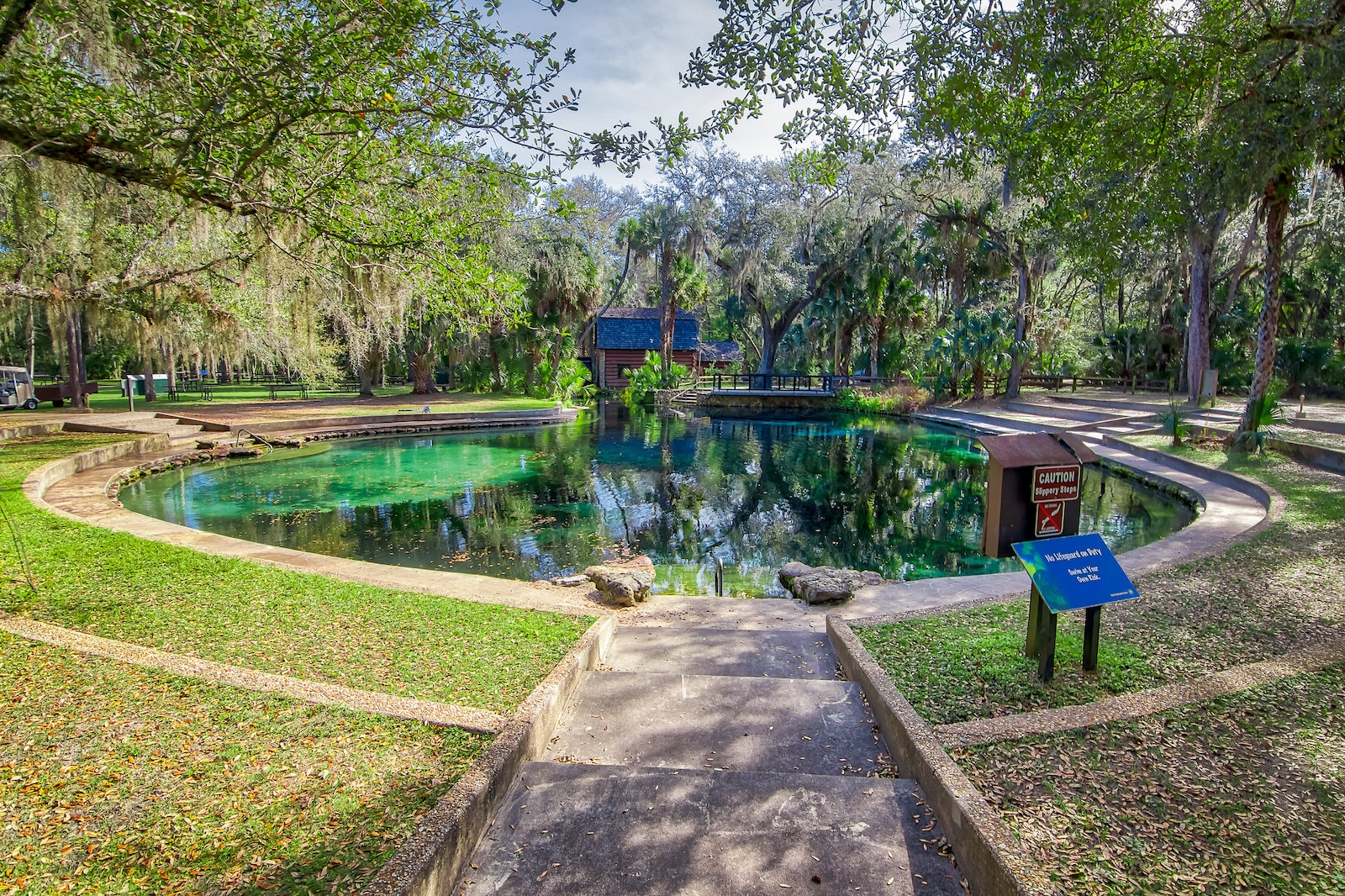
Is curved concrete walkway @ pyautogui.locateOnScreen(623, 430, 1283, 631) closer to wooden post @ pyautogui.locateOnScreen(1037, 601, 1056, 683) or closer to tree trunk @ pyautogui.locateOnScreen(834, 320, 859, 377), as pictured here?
wooden post @ pyautogui.locateOnScreen(1037, 601, 1056, 683)

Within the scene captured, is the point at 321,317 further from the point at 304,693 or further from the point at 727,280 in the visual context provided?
the point at 304,693

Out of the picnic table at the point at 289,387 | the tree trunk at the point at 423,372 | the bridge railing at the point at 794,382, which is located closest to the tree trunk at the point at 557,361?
the tree trunk at the point at 423,372

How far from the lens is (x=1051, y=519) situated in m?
3.77

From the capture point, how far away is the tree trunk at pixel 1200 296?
64.7 ft

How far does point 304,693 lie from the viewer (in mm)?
3605

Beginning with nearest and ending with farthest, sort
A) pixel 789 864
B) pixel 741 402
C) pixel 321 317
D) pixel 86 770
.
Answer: pixel 789 864
pixel 86 770
pixel 321 317
pixel 741 402

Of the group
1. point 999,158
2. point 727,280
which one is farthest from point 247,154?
point 727,280

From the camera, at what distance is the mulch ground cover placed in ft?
7.87

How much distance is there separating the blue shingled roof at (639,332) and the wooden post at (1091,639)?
1438 inches

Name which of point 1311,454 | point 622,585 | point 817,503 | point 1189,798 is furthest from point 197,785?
point 1311,454

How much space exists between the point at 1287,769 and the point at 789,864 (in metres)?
2.22

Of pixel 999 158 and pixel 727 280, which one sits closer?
pixel 999 158

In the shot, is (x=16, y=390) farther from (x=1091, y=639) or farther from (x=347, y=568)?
(x=1091, y=639)

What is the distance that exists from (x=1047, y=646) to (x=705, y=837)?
2.22m
